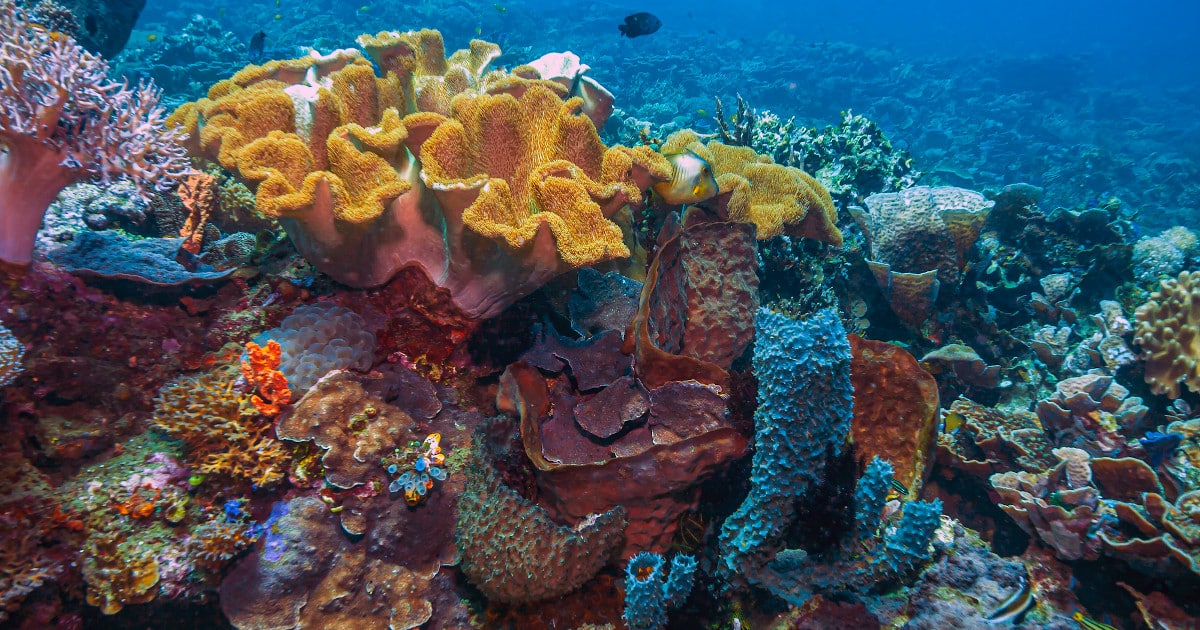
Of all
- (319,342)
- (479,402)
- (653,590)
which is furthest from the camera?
(479,402)

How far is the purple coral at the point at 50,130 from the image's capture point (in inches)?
98.6

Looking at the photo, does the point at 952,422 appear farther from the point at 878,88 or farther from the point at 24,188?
the point at 878,88

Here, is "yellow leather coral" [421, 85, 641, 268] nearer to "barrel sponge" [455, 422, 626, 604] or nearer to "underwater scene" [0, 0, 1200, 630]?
"underwater scene" [0, 0, 1200, 630]

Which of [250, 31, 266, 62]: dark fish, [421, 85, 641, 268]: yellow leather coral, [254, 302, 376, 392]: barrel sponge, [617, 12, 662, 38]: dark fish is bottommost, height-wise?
[254, 302, 376, 392]: barrel sponge

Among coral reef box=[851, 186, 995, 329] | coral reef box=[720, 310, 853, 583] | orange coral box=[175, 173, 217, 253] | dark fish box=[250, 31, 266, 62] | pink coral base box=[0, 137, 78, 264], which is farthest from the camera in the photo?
dark fish box=[250, 31, 266, 62]

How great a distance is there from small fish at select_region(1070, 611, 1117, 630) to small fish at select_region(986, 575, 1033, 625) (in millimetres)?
246

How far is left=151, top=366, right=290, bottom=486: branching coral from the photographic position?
2.49m

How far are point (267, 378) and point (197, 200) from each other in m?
2.56

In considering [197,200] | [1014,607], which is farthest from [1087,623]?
[197,200]

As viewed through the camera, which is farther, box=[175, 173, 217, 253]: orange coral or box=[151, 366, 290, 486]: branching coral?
box=[175, 173, 217, 253]: orange coral

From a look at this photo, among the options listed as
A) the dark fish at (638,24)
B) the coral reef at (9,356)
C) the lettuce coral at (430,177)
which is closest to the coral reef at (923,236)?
the lettuce coral at (430,177)

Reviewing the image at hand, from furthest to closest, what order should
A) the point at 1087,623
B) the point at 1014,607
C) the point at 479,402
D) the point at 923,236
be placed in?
the point at 923,236
the point at 479,402
the point at 1087,623
the point at 1014,607

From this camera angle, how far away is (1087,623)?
239 centimetres

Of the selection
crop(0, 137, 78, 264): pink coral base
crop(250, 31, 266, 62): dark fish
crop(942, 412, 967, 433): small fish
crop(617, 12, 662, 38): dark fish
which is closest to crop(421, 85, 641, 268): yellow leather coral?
crop(0, 137, 78, 264): pink coral base
